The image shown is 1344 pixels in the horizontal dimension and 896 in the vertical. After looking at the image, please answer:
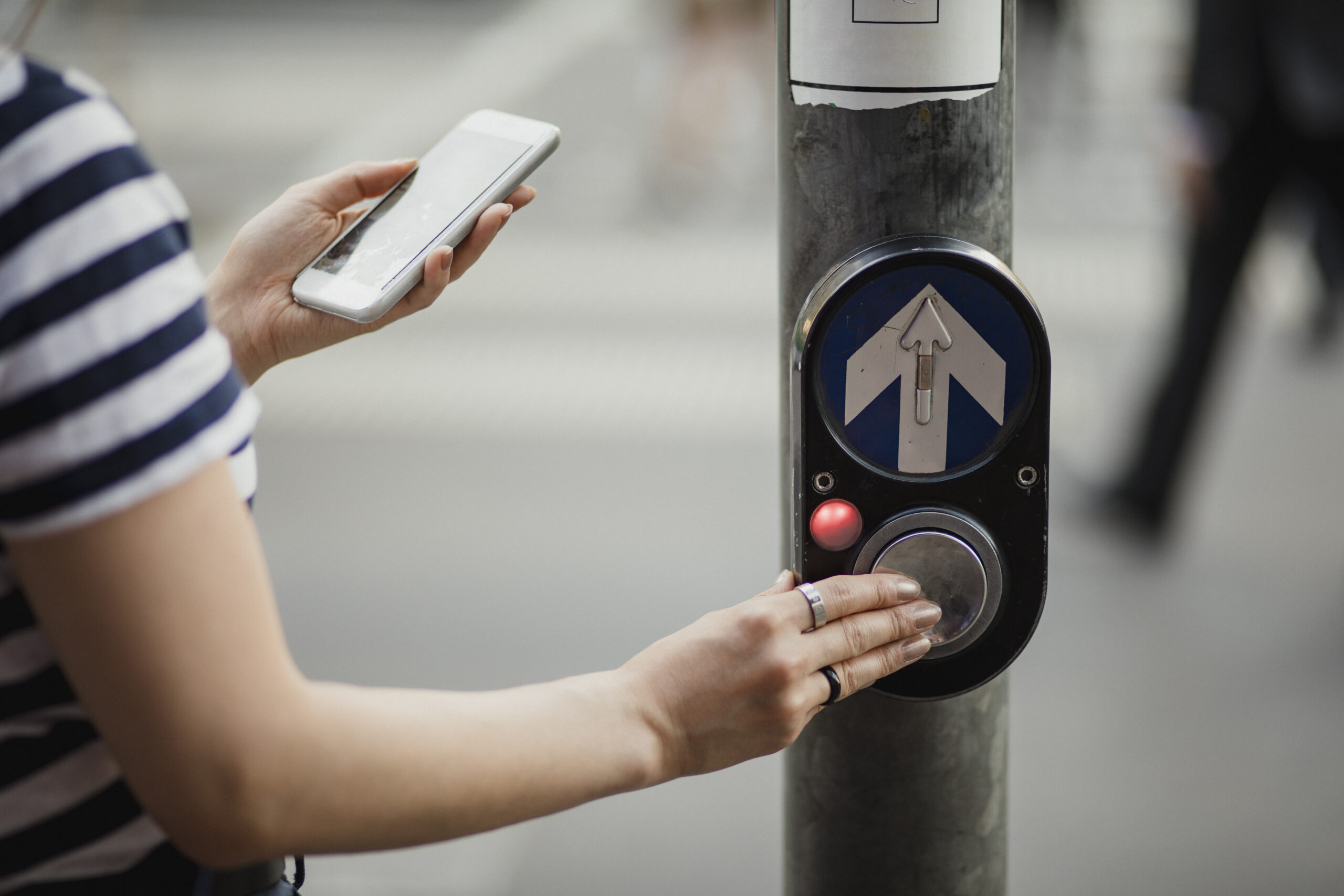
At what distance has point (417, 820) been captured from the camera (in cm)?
84

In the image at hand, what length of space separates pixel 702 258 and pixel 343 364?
185 cm

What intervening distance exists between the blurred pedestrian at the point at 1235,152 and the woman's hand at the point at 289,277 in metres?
2.46

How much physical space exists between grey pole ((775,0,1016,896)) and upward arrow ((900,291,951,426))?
0.26 ft

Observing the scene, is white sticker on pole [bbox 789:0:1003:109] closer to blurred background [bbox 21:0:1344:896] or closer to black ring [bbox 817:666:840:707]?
black ring [bbox 817:666:840:707]

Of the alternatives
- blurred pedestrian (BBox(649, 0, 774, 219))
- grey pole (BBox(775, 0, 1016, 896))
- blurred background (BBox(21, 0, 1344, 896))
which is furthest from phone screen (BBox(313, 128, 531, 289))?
blurred pedestrian (BBox(649, 0, 774, 219))

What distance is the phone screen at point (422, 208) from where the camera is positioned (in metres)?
1.33

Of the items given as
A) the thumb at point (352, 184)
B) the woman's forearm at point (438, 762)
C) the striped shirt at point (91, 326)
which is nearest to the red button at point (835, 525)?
the woman's forearm at point (438, 762)

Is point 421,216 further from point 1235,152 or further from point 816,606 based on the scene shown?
point 1235,152

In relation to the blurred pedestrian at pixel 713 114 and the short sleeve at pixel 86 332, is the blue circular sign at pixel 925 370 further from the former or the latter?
the blurred pedestrian at pixel 713 114

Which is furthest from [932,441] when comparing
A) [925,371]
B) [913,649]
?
[913,649]

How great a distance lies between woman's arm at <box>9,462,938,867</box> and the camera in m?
0.72

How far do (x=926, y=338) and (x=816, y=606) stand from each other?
23 cm

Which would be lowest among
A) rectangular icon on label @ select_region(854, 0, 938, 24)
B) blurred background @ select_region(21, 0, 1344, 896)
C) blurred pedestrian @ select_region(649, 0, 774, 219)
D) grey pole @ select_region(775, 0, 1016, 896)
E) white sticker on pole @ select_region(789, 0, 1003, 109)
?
blurred background @ select_region(21, 0, 1344, 896)

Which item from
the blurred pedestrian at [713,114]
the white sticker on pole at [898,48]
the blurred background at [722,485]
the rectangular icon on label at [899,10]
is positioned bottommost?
the blurred background at [722,485]
